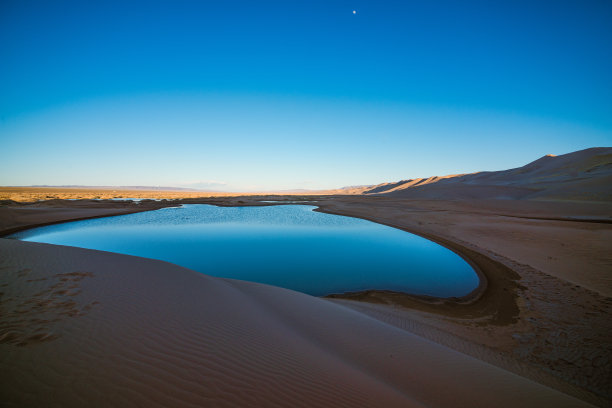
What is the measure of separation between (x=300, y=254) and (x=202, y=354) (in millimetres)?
8802

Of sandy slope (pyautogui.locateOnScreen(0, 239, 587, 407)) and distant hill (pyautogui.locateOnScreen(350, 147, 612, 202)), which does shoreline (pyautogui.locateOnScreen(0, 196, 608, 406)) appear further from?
distant hill (pyautogui.locateOnScreen(350, 147, 612, 202))

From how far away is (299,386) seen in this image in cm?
260

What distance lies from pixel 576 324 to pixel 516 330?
4.61ft

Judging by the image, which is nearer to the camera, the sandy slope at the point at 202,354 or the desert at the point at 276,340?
the sandy slope at the point at 202,354

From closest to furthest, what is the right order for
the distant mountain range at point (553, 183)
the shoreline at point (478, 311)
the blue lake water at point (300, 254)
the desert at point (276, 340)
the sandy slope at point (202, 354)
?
the sandy slope at point (202, 354)
the desert at point (276, 340)
the shoreline at point (478, 311)
the blue lake water at point (300, 254)
the distant mountain range at point (553, 183)

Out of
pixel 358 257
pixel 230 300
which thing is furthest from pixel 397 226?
pixel 230 300

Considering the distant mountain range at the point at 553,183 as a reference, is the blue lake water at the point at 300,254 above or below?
→ below

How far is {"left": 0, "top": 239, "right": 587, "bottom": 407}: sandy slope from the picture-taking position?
2.11m

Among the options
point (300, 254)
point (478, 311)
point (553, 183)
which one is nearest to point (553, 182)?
point (553, 183)

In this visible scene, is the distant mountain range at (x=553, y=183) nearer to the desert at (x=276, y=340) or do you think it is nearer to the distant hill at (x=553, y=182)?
the distant hill at (x=553, y=182)

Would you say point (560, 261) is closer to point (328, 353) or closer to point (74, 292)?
point (328, 353)

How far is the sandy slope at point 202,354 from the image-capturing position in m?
2.11

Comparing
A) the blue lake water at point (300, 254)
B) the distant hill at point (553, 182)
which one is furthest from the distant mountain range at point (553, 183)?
the blue lake water at point (300, 254)

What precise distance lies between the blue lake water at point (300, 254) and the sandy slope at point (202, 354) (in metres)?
3.48
